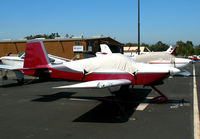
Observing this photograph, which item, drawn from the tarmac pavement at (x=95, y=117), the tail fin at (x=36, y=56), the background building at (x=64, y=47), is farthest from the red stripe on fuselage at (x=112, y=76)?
the background building at (x=64, y=47)

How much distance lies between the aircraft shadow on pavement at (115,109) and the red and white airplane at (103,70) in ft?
3.07

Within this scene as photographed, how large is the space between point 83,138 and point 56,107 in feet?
10.2

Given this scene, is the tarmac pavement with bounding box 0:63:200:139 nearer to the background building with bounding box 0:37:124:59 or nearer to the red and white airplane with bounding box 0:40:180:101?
the red and white airplane with bounding box 0:40:180:101

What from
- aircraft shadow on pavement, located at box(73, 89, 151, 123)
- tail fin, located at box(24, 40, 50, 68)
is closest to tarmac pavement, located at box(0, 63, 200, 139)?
aircraft shadow on pavement, located at box(73, 89, 151, 123)

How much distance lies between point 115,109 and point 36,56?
16.1 feet

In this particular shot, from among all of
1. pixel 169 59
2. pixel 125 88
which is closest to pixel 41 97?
pixel 125 88

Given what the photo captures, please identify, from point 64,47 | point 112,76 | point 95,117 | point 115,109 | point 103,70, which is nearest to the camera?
point 95,117

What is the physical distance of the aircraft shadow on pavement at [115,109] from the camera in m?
5.95

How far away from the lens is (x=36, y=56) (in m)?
9.51

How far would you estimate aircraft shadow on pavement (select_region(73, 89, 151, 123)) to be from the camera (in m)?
5.95

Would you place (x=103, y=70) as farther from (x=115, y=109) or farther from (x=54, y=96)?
(x=54, y=96)

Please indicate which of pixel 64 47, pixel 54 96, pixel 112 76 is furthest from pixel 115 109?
pixel 64 47

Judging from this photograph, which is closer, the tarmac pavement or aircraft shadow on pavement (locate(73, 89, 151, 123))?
the tarmac pavement

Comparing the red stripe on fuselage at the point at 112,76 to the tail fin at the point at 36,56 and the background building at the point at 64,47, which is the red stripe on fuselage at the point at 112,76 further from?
the background building at the point at 64,47
